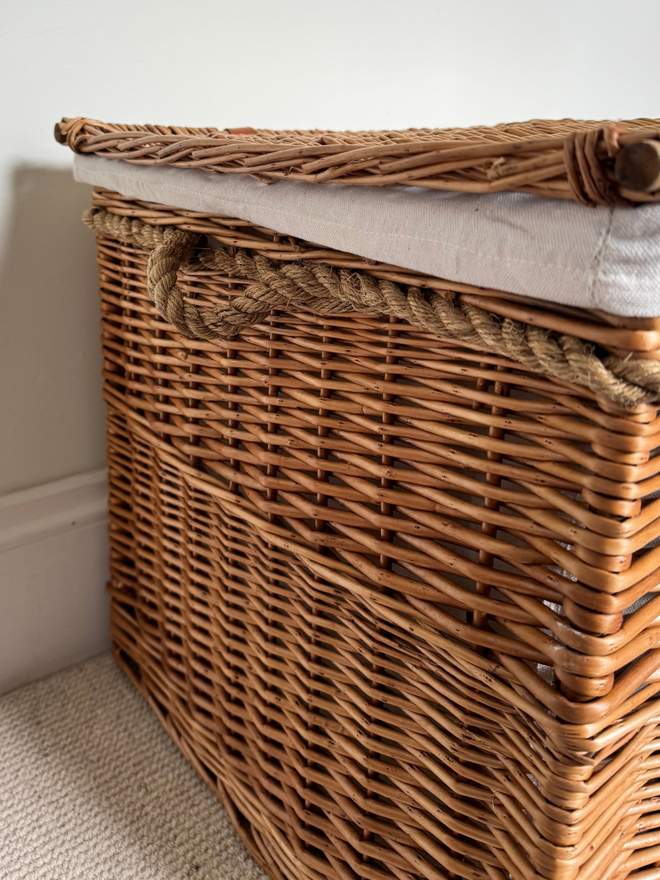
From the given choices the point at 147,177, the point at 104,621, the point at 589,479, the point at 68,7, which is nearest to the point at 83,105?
the point at 68,7

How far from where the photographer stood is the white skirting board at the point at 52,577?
0.99m

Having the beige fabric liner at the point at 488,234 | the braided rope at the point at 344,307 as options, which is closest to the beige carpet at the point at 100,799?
the braided rope at the point at 344,307

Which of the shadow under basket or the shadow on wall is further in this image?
the shadow on wall

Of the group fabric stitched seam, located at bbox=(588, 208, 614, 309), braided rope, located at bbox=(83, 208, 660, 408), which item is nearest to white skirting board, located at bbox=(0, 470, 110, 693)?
braided rope, located at bbox=(83, 208, 660, 408)

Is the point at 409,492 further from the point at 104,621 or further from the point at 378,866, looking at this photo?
the point at 104,621

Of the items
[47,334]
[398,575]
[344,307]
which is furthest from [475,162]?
[47,334]

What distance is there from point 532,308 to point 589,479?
104mm

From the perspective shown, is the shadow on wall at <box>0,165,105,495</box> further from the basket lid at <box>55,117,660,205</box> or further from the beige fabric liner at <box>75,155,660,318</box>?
the beige fabric liner at <box>75,155,660,318</box>

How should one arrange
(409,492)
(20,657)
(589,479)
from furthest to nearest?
(20,657) < (409,492) < (589,479)

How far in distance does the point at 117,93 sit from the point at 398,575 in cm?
78

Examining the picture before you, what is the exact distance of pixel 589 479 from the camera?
420 mm

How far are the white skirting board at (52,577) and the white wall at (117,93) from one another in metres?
0.04

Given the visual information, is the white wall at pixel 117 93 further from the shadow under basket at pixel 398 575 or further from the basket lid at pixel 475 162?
the basket lid at pixel 475 162

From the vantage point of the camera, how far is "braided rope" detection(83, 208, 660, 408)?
39cm
